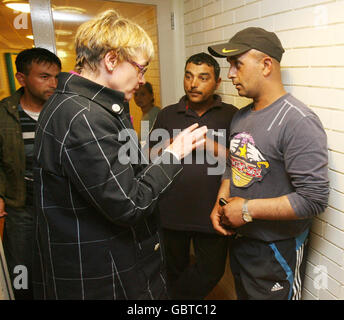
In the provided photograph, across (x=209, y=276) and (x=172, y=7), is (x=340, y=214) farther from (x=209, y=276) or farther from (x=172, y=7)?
(x=172, y=7)

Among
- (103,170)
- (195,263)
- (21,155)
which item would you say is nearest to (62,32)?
(21,155)

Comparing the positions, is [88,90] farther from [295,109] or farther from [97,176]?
[295,109]

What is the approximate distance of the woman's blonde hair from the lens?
38.2 inches

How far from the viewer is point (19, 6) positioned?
2051 mm

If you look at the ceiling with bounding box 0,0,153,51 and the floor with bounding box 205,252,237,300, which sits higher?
the ceiling with bounding box 0,0,153,51

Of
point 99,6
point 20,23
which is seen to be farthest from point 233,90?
point 20,23

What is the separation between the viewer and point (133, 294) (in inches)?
44.3

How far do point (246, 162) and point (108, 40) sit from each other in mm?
828

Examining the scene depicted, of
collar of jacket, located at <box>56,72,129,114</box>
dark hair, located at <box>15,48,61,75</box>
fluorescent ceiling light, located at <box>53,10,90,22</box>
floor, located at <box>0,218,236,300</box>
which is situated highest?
fluorescent ceiling light, located at <box>53,10,90,22</box>

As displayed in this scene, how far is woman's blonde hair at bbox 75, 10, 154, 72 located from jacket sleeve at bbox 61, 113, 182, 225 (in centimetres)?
25

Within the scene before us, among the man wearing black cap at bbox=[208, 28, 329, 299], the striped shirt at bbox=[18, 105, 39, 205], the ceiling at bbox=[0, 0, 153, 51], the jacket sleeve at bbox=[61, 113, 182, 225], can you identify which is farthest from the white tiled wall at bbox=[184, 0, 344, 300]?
the striped shirt at bbox=[18, 105, 39, 205]

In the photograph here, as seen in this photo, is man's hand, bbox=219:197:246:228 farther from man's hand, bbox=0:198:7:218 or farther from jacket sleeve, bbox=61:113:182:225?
man's hand, bbox=0:198:7:218

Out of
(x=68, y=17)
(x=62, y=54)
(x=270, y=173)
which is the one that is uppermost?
(x=68, y=17)
